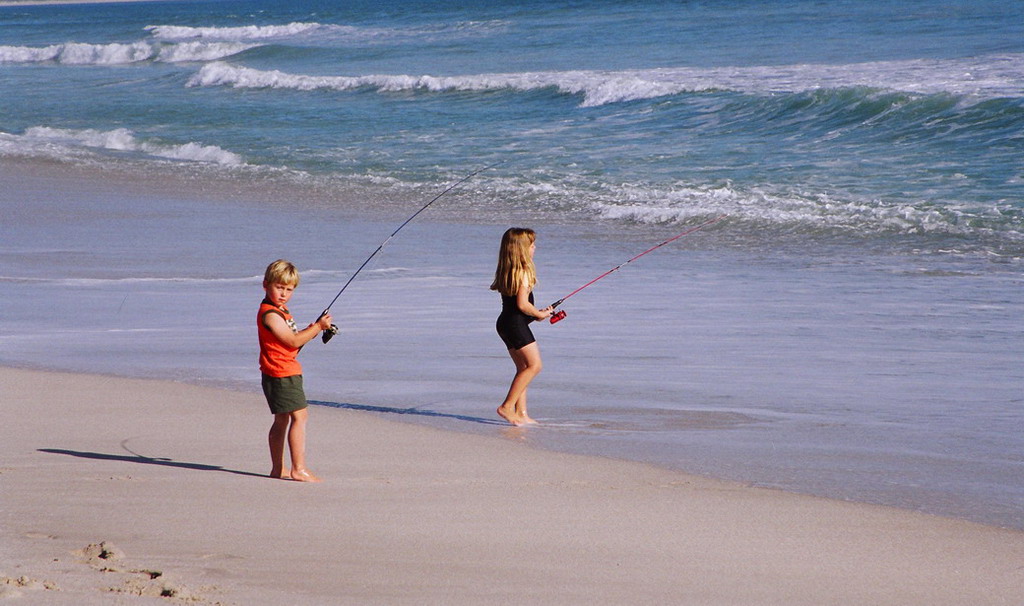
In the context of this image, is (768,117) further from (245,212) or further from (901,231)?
(245,212)

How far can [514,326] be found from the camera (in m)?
5.65

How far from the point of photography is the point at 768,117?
58.8ft

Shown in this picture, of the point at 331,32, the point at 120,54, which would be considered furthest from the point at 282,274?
the point at 331,32

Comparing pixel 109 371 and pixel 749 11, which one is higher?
pixel 749 11

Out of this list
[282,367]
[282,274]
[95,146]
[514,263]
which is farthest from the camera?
[95,146]

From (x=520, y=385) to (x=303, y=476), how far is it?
138 cm

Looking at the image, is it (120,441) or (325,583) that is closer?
(325,583)

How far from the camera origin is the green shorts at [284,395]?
4441mm

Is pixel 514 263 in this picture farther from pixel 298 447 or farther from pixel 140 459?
pixel 140 459

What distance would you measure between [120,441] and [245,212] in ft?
25.5

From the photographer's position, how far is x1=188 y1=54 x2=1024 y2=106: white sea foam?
19.1 metres

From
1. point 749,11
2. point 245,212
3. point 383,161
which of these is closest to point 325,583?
point 245,212

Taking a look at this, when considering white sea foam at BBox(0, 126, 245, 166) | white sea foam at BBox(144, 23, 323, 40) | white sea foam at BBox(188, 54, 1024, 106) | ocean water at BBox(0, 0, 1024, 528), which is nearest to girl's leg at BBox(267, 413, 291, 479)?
ocean water at BBox(0, 0, 1024, 528)

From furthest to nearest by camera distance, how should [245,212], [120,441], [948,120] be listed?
1. [948,120]
2. [245,212]
3. [120,441]
